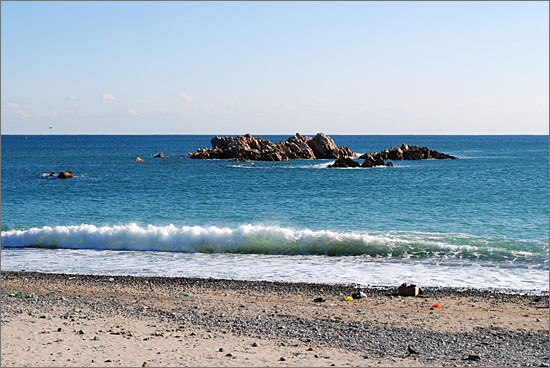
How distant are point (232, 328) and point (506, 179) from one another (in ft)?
137

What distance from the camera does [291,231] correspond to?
22375mm

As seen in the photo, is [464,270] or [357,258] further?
[357,258]

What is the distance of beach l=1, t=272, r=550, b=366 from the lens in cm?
918

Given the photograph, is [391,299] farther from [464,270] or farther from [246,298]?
[464,270]

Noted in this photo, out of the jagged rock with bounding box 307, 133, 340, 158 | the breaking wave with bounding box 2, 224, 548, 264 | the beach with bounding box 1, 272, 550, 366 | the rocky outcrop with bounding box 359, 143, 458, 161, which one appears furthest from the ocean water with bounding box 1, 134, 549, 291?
the jagged rock with bounding box 307, 133, 340, 158

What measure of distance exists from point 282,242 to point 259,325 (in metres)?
9.87

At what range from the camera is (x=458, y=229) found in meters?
23.4

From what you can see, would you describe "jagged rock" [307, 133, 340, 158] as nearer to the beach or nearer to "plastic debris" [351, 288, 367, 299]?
the beach

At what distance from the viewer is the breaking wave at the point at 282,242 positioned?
63.1 ft

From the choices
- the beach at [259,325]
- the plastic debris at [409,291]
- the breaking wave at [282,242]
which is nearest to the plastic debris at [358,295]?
the beach at [259,325]

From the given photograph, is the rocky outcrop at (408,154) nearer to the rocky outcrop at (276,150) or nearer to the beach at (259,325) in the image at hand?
the rocky outcrop at (276,150)

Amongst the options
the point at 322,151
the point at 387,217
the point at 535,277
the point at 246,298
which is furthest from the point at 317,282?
the point at 322,151

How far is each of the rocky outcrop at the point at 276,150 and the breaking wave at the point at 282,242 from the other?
157 ft

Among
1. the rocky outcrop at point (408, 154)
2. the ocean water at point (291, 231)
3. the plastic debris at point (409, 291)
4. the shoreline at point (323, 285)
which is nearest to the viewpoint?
the plastic debris at point (409, 291)
